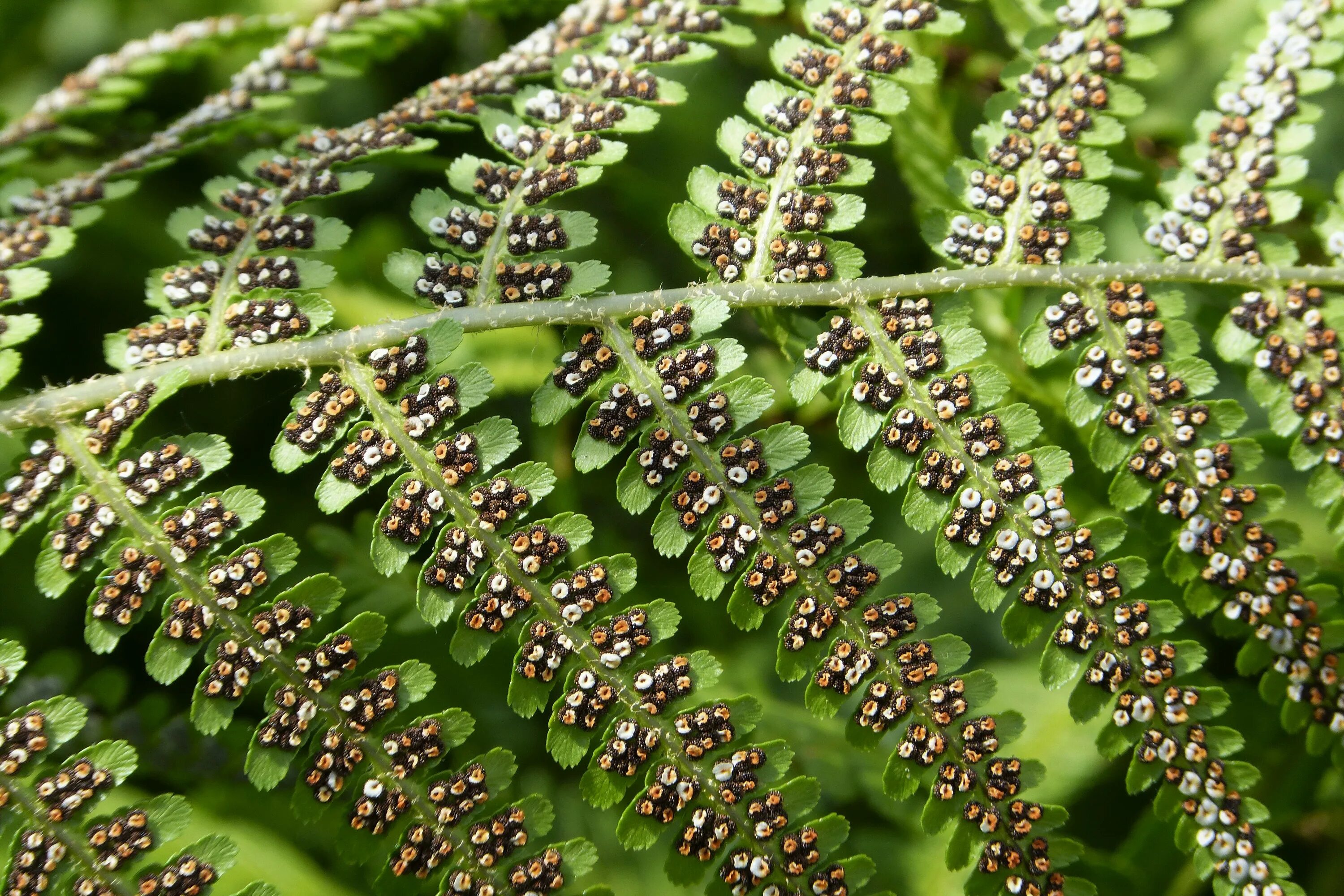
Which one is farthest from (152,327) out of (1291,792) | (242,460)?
(1291,792)

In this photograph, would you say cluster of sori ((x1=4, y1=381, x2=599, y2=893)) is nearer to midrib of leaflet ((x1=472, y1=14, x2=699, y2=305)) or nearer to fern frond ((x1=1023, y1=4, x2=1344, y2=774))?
midrib of leaflet ((x1=472, y1=14, x2=699, y2=305))

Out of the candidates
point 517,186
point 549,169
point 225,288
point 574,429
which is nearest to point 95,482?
point 225,288

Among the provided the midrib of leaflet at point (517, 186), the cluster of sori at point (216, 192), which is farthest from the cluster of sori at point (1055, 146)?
the cluster of sori at point (216, 192)

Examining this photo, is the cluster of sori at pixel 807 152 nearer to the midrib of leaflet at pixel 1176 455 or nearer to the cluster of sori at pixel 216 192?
the midrib of leaflet at pixel 1176 455

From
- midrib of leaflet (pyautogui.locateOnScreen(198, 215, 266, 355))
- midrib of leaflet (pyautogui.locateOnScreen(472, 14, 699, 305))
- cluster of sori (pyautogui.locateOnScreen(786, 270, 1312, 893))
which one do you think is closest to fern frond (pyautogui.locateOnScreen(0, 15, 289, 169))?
midrib of leaflet (pyautogui.locateOnScreen(198, 215, 266, 355))

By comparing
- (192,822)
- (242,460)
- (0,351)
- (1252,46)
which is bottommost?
(192,822)

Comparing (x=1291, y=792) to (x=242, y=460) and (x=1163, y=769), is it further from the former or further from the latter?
(x=242, y=460)

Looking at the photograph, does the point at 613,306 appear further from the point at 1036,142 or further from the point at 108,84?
the point at 108,84
